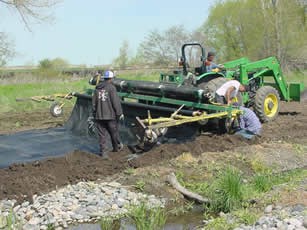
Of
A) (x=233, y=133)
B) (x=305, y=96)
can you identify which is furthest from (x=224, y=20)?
(x=233, y=133)

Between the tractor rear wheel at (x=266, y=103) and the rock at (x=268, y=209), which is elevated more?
the tractor rear wheel at (x=266, y=103)

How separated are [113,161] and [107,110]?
1.30 metres

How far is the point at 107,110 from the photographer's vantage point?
11.1 m

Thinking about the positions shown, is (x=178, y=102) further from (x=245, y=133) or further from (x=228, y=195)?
(x=228, y=195)

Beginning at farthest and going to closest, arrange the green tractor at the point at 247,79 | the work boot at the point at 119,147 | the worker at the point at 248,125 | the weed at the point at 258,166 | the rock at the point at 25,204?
the green tractor at the point at 247,79
the worker at the point at 248,125
the work boot at the point at 119,147
the weed at the point at 258,166
the rock at the point at 25,204

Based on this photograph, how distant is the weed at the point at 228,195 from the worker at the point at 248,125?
3.93 metres

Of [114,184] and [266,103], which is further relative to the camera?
[266,103]

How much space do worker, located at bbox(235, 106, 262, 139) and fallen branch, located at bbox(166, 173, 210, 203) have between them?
10.5 feet

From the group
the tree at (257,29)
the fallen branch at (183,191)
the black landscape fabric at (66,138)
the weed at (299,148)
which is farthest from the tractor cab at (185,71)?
the tree at (257,29)

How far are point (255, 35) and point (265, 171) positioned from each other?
30.0 m

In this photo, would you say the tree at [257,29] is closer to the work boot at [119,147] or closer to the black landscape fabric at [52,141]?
the black landscape fabric at [52,141]

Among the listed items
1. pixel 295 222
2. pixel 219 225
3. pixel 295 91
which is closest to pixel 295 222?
pixel 295 222

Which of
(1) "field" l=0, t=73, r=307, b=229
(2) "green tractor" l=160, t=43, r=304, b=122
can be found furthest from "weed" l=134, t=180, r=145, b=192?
(2) "green tractor" l=160, t=43, r=304, b=122

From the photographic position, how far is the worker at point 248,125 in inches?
476
